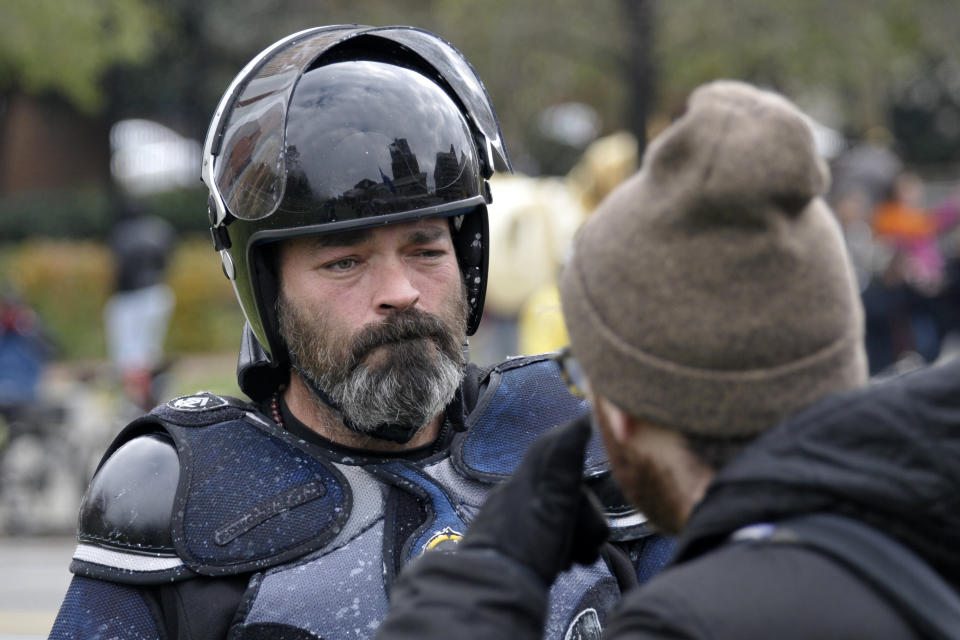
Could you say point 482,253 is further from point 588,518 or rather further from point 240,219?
point 588,518

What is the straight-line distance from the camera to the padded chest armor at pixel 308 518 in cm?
203

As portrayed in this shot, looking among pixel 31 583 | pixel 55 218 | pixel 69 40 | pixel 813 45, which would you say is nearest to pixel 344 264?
pixel 31 583

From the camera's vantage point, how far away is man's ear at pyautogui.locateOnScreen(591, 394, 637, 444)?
1.54 meters

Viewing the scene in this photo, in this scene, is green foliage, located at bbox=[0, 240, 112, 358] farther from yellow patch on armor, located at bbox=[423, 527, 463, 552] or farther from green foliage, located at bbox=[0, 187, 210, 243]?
yellow patch on armor, located at bbox=[423, 527, 463, 552]

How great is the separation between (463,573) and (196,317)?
1485cm

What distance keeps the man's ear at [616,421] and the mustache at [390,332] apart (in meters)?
0.73

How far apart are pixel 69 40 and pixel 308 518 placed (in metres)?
15.8

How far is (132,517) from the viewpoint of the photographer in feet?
6.91

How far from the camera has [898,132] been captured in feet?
90.9

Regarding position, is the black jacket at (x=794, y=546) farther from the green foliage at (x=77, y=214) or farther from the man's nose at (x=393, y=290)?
the green foliage at (x=77, y=214)

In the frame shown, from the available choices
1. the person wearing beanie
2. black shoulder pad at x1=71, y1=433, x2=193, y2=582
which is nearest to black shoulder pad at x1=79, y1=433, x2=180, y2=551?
black shoulder pad at x1=71, y1=433, x2=193, y2=582

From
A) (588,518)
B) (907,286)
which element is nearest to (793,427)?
(588,518)

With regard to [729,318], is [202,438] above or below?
below

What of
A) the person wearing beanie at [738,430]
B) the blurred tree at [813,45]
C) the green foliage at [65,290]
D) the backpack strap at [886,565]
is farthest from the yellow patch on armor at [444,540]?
the green foliage at [65,290]
